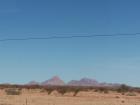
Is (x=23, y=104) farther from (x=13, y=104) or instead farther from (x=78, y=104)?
(x=78, y=104)

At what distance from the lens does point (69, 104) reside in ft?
141

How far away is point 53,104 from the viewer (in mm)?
41500

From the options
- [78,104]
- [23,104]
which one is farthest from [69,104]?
[23,104]

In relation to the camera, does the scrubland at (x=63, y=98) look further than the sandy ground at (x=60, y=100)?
Yes

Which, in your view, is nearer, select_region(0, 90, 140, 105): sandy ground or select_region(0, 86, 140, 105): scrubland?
select_region(0, 90, 140, 105): sandy ground

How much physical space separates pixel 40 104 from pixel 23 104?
1.95 metres

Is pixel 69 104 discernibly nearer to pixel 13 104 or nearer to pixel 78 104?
pixel 78 104

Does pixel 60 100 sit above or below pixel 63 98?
below

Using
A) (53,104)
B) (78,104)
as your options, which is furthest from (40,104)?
(78,104)

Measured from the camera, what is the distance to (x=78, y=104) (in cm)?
4334

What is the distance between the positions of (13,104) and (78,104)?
755cm

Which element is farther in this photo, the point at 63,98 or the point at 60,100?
the point at 63,98

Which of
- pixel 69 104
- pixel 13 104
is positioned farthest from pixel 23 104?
pixel 69 104

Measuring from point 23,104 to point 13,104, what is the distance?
1.15 metres
